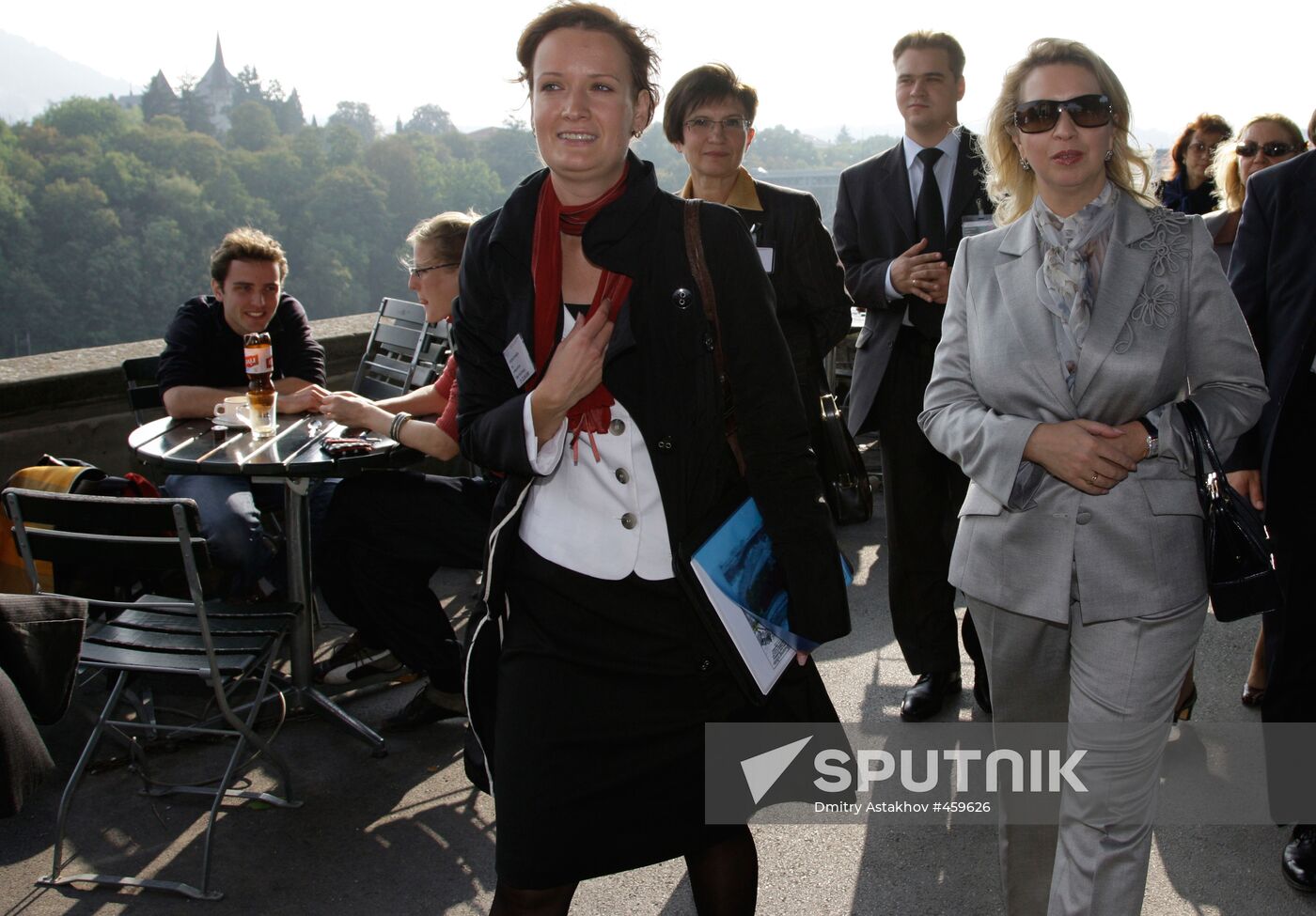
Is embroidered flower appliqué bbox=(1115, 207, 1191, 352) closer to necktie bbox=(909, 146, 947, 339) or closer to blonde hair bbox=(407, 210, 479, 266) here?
necktie bbox=(909, 146, 947, 339)

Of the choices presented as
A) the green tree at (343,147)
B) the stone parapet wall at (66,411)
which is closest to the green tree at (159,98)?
the green tree at (343,147)

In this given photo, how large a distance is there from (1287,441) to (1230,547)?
40.7 inches

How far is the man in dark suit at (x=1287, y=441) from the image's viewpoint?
2.76m

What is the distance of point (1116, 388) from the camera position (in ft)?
6.88

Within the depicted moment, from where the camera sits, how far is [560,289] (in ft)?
6.23

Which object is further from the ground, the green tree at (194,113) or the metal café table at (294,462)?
the green tree at (194,113)

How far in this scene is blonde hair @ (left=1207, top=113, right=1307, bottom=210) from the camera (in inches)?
187

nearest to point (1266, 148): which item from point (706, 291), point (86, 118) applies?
point (706, 291)

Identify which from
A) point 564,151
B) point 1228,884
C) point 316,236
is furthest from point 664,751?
point 316,236

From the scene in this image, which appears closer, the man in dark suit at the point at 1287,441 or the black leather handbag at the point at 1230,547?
the black leather handbag at the point at 1230,547

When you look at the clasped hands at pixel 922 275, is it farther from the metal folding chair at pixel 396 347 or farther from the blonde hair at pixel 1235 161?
the metal folding chair at pixel 396 347

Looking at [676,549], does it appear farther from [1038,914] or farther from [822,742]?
[1038,914]

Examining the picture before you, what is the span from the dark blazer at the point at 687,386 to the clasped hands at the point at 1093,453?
50cm

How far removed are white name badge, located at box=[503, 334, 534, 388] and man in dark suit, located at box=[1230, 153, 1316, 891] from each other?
191 centimetres
